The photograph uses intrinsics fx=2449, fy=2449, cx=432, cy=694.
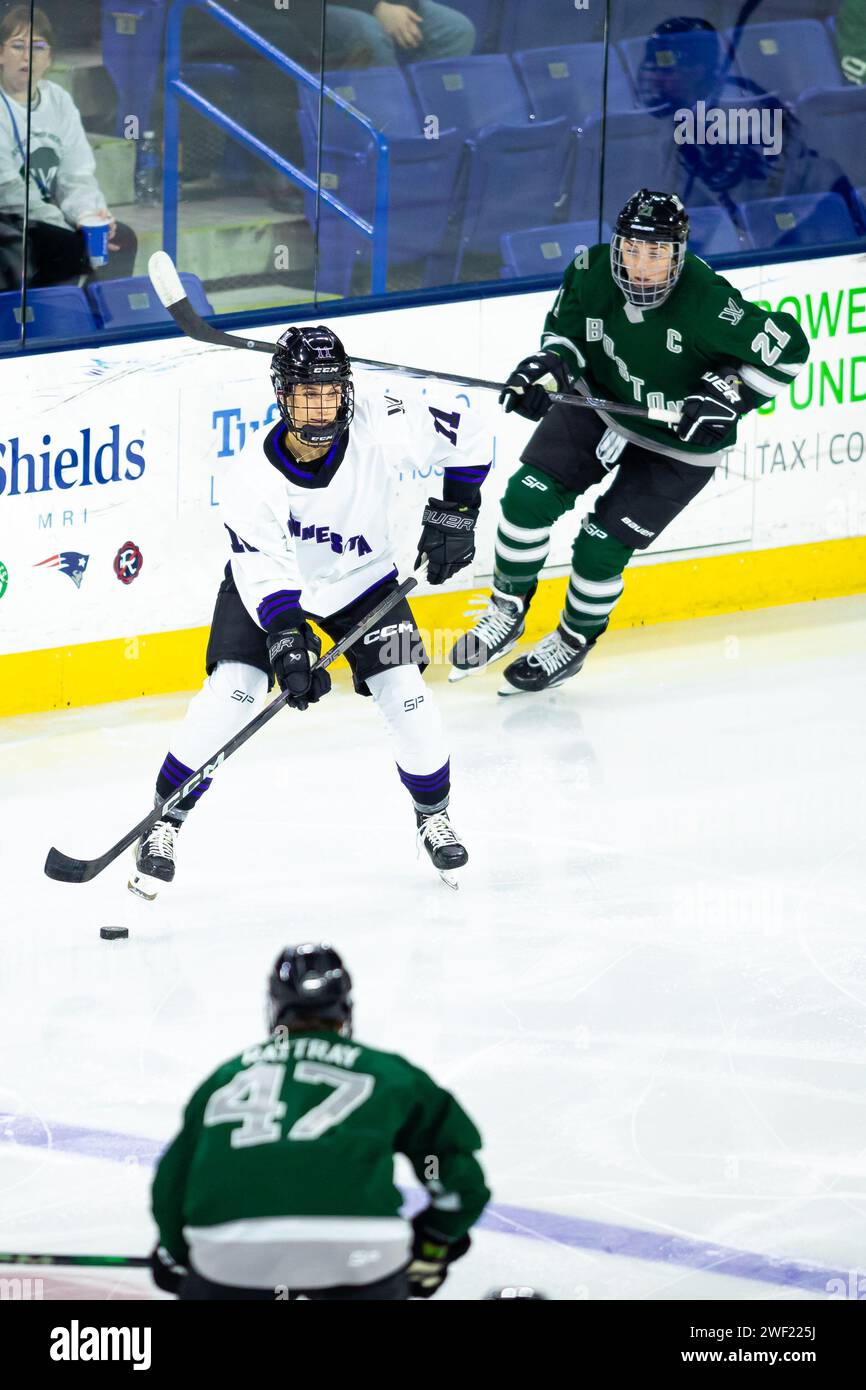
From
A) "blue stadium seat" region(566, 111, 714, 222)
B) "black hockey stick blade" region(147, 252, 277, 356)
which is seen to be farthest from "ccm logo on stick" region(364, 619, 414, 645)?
"blue stadium seat" region(566, 111, 714, 222)

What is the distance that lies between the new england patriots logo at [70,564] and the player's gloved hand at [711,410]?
4.93 feet

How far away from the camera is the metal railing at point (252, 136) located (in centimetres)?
616

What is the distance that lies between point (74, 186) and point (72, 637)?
3.65ft

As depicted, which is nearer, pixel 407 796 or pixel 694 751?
pixel 407 796

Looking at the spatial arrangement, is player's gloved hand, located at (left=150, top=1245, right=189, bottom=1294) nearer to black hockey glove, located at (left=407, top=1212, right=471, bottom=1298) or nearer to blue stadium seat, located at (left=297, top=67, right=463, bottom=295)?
black hockey glove, located at (left=407, top=1212, right=471, bottom=1298)

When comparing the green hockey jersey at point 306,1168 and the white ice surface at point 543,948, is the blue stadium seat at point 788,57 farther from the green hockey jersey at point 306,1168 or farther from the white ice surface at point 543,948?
the green hockey jersey at point 306,1168

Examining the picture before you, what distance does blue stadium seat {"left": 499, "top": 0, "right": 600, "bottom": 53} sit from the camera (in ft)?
22.3

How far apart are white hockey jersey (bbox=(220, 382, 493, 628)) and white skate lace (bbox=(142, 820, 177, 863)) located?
1.68 ft

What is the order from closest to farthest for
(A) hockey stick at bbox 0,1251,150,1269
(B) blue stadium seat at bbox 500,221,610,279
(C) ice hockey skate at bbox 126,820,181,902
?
(A) hockey stick at bbox 0,1251,150,1269, (C) ice hockey skate at bbox 126,820,181,902, (B) blue stadium seat at bbox 500,221,610,279

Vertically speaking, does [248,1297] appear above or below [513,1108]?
above

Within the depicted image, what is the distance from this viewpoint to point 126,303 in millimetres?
6125

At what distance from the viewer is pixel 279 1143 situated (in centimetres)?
238
